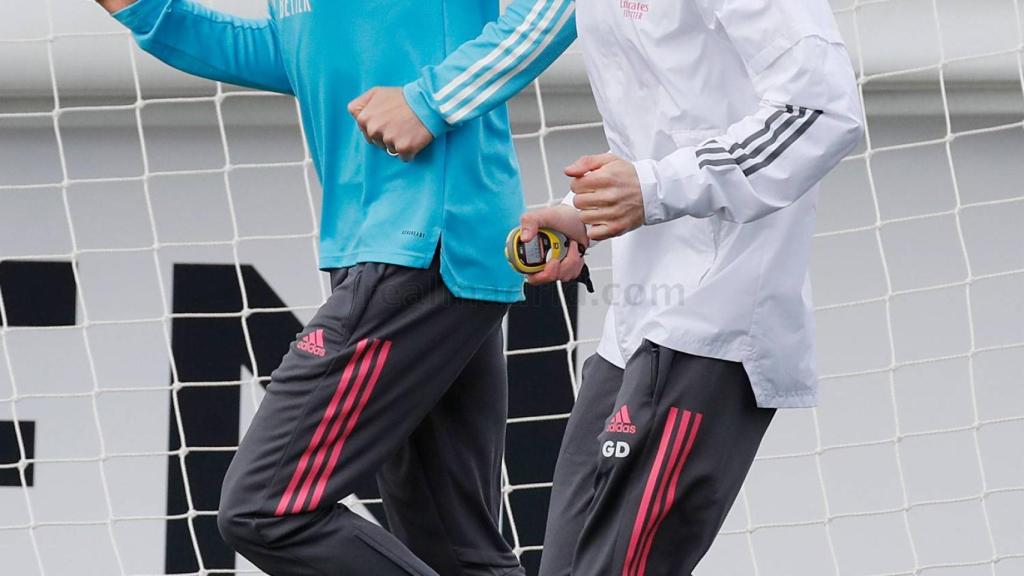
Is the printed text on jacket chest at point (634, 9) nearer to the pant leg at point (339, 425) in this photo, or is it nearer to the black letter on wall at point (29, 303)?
the pant leg at point (339, 425)

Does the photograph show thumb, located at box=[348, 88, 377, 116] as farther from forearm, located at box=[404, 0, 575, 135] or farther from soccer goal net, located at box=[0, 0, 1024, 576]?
soccer goal net, located at box=[0, 0, 1024, 576]

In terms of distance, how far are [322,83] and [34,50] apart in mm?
814

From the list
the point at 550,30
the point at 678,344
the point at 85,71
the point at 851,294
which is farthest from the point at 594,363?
the point at 85,71

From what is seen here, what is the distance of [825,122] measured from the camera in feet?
3.34

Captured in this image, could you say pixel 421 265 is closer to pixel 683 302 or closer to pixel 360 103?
pixel 360 103

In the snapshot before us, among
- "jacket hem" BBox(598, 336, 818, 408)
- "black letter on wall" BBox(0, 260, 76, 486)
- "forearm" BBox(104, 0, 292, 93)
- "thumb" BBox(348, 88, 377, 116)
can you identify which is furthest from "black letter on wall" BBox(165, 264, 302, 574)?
"jacket hem" BBox(598, 336, 818, 408)

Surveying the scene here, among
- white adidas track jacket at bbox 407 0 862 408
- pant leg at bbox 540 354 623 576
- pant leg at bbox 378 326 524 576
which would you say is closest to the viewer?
white adidas track jacket at bbox 407 0 862 408

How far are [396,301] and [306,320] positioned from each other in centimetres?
79

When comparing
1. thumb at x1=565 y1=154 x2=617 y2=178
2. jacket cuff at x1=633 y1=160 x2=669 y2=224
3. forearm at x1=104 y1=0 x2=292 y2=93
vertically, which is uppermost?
forearm at x1=104 y1=0 x2=292 y2=93

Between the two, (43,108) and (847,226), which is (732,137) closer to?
(847,226)

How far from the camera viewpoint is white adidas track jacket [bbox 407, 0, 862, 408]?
102 cm

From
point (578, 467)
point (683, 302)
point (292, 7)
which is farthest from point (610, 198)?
point (292, 7)

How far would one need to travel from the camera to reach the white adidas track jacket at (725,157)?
1.02m

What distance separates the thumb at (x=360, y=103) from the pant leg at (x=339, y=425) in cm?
16
